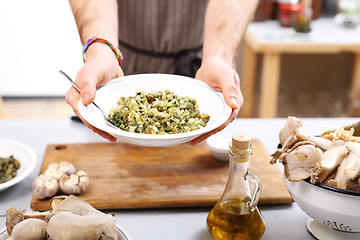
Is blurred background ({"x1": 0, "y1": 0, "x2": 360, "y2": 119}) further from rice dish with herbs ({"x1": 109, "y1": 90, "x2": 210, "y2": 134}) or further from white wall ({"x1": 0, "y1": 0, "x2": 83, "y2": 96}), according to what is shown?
rice dish with herbs ({"x1": 109, "y1": 90, "x2": 210, "y2": 134})

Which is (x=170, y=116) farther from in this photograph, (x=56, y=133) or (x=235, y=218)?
(x=56, y=133)

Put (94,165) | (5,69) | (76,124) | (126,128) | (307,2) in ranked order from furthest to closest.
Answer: (5,69), (307,2), (76,124), (94,165), (126,128)

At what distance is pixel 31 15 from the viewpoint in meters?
3.52

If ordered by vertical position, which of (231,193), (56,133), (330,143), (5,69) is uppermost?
(330,143)

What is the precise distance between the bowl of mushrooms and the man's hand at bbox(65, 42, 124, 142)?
16.9 inches

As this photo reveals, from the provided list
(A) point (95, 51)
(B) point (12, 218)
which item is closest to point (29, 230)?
(B) point (12, 218)

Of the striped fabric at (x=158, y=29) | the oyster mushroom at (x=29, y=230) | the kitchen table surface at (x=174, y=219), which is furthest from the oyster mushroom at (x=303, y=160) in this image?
the striped fabric at (x=158, y=29)

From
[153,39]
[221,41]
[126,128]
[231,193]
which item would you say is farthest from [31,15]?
[231,193]

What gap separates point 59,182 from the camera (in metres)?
1.09

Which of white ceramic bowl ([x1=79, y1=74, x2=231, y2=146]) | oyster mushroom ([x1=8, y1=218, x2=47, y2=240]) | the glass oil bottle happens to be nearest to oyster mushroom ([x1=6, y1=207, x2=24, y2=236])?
oyster mushroom ([x1=8, y1=218, x2=47, y2=240])

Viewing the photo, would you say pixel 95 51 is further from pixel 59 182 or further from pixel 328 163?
pixel 328 163

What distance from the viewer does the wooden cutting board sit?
108cm

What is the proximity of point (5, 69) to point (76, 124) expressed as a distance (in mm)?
2423

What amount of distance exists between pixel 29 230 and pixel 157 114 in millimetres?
444
